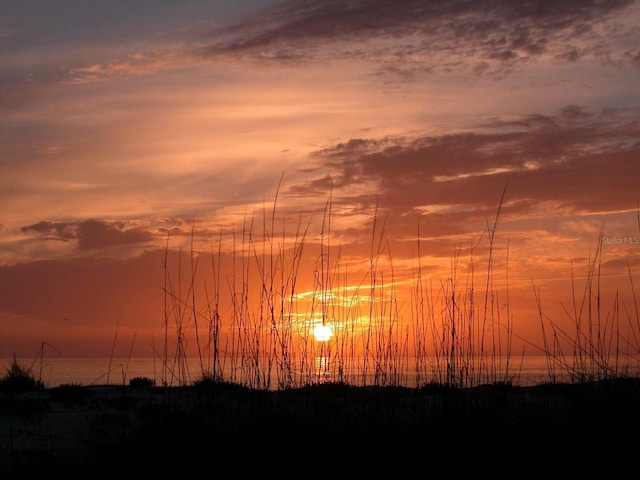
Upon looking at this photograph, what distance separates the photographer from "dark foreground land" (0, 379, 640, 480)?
457cm

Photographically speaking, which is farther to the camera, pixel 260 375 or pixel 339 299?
pixel 339 299

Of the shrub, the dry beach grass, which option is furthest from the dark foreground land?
the shrub

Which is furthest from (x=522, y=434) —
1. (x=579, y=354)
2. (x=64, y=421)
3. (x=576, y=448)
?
(x=64, y=421)

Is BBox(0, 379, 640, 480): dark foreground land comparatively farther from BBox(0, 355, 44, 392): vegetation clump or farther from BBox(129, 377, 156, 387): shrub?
BBox(129, 377, 156, 387): shrub

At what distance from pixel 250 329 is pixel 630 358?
482 centimetres

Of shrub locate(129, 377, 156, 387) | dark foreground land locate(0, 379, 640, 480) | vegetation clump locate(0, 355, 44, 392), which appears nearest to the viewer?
dark foreground land locate(0, 379, 640, 480)

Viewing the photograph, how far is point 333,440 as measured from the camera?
5.05 meters

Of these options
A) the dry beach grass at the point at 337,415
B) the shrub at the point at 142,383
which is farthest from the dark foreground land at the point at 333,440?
the shrub at the point at 142,383

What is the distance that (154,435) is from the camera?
17.6ft

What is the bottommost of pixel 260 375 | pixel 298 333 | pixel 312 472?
pixel 312 472

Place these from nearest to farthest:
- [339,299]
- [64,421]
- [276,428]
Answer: [276,428] < [64,421] < [339,299]

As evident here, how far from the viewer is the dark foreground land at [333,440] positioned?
15.0 ft

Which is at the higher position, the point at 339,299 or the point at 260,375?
the point at 339,299

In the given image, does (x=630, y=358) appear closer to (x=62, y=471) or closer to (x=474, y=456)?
(x=474, y=456)
